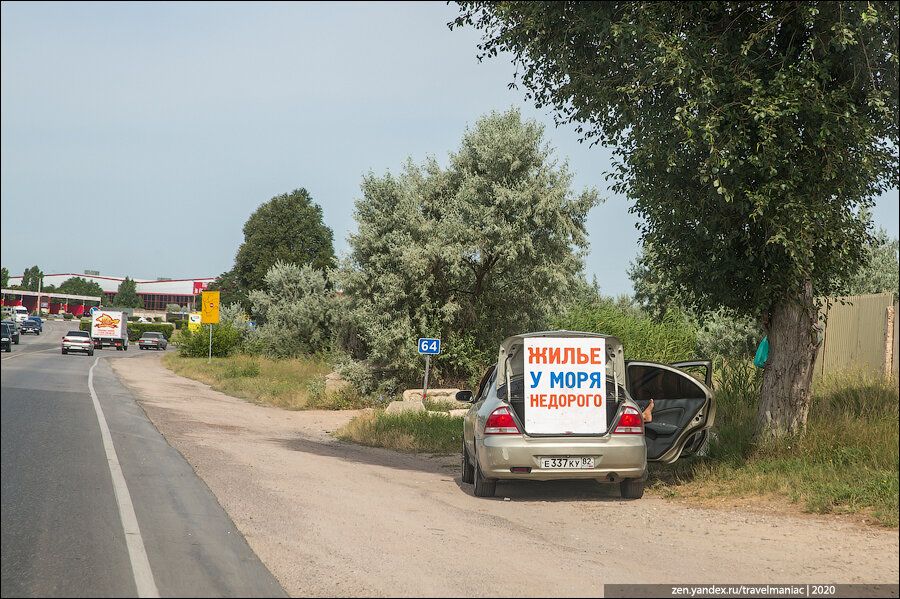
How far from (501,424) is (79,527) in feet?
15.9

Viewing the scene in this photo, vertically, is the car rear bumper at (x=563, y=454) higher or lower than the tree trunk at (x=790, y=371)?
lower

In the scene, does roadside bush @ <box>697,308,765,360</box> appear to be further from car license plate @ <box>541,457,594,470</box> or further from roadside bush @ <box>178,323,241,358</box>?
roadside bush @ <box>178,323,241,358</box>

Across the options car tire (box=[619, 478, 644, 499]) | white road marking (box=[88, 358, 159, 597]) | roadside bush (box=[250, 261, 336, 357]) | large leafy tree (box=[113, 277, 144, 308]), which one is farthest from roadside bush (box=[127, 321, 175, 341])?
car tire (box=[619, 478, 644, 499])

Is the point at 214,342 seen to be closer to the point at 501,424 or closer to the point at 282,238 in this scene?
the point at 282,238

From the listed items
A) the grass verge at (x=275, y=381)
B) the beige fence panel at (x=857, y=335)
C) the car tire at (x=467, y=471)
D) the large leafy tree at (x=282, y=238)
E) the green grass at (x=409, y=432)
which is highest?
the large leafy tree at (x=282, y=238)

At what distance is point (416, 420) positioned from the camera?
17.8 meters

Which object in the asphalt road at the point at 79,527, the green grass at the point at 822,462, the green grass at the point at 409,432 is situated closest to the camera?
the asphalt road at the point at 79,527

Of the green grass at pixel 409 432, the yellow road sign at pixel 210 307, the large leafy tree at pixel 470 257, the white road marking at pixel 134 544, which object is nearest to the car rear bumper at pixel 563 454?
the white road marking at pixel 134 544

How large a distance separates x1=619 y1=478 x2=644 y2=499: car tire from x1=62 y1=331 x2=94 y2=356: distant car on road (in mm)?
46592

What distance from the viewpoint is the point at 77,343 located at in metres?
49.5

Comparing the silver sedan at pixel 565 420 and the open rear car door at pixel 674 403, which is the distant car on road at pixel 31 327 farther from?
the silver sedan at pixel 565 420

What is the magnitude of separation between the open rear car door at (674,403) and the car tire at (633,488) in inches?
30.9

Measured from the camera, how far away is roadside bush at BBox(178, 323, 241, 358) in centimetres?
5206

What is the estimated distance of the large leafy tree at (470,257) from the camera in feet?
88.4
